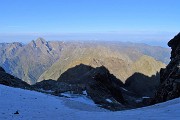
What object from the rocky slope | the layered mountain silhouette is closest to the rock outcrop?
the rocky slope

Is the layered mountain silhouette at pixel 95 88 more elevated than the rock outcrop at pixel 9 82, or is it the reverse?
the rock outcrop at pixel 9 82

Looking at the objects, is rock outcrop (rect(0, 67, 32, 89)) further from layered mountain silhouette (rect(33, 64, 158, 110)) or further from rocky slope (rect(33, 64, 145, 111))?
layered mountain silhouette (rect(33, 64, 158, 110))

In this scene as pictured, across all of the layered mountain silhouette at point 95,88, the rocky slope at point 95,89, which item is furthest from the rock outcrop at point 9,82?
the layered mountain silhouette at point 95,88

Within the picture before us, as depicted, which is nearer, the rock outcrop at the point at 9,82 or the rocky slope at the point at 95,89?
the rock outcrop at the point at 9,82

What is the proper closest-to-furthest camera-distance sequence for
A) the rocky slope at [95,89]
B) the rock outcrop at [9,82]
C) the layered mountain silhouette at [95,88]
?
1. the rock outcrop at [9,82]
2. the rocky slope at [95,89]
3. the layered mountain silhouette at [95,88]

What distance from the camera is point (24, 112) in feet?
95.7

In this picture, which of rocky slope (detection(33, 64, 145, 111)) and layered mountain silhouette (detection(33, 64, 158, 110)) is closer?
rocky slope (detection(33, 64, 145, 111))

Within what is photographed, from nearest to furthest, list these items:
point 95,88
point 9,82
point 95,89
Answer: point 9,82 → point 95,89 → point 95,88

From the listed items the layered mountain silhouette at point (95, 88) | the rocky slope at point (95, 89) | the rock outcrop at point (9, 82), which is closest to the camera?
the rock outcrop at point (9, 82)

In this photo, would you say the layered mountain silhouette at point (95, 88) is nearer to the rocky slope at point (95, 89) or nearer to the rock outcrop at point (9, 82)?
the rocky slope at point (95, 89)

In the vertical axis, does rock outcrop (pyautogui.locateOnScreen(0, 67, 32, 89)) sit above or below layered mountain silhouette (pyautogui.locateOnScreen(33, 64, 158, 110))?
above

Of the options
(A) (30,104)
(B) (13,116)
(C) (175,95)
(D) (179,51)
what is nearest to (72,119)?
(B) (13,116)

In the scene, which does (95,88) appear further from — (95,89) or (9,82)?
(9,82)

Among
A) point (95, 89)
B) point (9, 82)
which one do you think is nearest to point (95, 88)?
point (95, 89)
